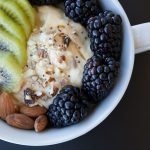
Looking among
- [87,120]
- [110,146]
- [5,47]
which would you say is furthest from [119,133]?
[5,47]

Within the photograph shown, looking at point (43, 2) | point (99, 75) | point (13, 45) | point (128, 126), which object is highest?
point (43, 2)

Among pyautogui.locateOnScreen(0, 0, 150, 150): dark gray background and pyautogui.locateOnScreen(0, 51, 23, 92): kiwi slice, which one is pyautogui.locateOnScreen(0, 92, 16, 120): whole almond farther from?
pyautogui.locateOnScreen(0, 0, 150, 150): dark gray background

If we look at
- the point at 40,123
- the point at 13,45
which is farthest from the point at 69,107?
the point at 13,45

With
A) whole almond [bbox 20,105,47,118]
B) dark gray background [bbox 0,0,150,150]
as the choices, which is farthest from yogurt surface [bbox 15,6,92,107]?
dark gray background [bbox 0,0,150,150]

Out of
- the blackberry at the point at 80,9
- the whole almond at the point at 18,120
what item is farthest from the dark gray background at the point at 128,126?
the blackberry at the point at 80,9

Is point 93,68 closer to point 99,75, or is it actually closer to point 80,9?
point 99,75

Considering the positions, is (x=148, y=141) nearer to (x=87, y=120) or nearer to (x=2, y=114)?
Result: (x=87, y=120)
